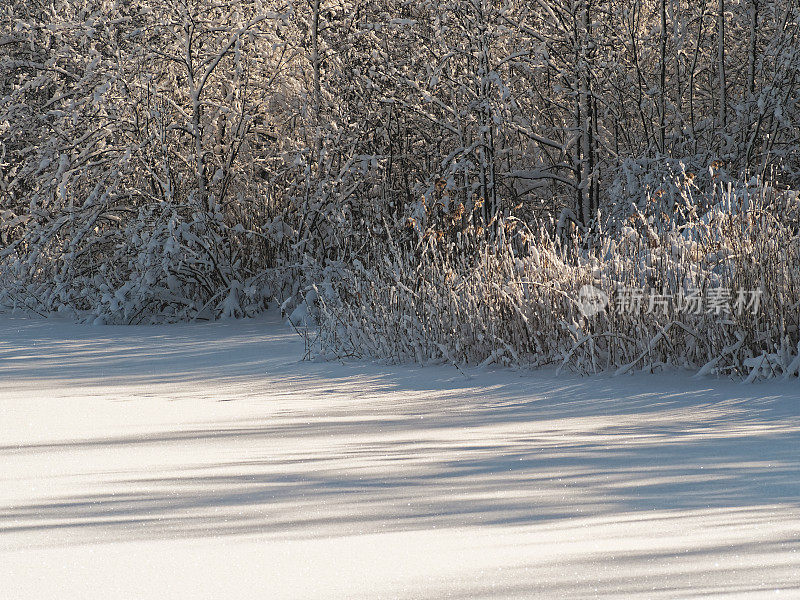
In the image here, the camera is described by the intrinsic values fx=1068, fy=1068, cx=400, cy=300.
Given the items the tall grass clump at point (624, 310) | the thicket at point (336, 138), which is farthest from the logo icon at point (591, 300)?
the thicket at point (336, 138)

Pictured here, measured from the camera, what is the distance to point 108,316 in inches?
413

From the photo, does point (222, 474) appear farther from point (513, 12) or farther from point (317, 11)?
point (513, 12)

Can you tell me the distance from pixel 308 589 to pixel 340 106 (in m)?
9.68

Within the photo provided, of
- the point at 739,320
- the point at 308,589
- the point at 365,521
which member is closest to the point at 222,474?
the point at 365,521

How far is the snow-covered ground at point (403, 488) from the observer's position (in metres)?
2.42

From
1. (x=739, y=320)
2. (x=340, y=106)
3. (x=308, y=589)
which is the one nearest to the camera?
(x=308, y=589)

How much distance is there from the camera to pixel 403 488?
11.0 feet

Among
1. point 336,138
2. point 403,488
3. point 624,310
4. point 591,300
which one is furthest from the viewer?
point 336,138

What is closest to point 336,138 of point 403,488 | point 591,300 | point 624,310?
point 591,300

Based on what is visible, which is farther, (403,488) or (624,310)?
(624,310)

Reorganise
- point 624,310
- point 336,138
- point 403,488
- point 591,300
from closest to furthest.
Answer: point 403,488, point 624,310, point 591,300, point 336,138

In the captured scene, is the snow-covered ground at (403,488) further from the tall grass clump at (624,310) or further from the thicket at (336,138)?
the thicket at (336,138)

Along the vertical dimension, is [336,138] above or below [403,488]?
above

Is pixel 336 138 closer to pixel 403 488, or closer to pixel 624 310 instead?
pixel 624 310
